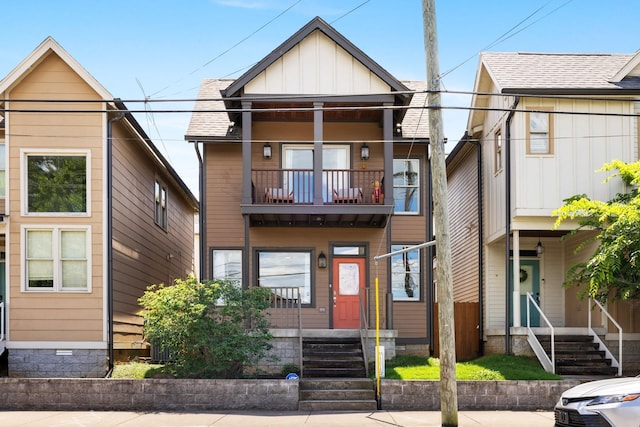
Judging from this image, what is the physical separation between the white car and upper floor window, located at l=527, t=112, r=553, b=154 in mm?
9673

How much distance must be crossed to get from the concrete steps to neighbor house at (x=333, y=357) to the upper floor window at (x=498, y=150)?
582 centimetres

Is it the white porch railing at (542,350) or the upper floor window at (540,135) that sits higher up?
the upper floor window at (540,135)

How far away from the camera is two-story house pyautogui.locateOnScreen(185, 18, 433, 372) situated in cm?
1828

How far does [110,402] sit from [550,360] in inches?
372

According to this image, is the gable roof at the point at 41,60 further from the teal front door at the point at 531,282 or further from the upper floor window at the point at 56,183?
the teal front door at the point at 531,282

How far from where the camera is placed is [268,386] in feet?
45.6

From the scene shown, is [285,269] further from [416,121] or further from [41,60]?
[41,60]

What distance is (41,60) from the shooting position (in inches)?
659

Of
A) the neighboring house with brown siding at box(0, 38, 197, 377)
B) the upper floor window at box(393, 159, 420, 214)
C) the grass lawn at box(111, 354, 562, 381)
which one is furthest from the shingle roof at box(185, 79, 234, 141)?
the grass lawn at box(111, 354, 562, 381)

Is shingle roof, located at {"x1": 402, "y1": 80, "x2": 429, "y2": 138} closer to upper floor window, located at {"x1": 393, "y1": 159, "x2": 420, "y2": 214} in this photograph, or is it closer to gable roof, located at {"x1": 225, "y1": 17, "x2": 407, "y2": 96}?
upper floor window, located at {"x1": 393, "y1": 159, "x2": 420, "y2": 214}

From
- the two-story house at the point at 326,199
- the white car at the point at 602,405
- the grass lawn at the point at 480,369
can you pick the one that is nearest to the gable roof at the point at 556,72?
the two-story house at the point at 326,199

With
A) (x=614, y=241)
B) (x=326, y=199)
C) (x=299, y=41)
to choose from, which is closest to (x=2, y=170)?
(x=299, y=41)

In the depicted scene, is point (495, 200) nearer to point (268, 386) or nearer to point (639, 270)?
point (639, 270)

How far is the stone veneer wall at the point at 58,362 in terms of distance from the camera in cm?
1631
